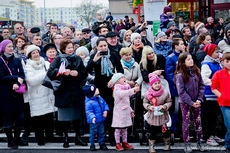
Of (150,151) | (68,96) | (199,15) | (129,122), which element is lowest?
(150,151)

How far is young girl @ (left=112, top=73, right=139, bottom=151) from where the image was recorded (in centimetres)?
721

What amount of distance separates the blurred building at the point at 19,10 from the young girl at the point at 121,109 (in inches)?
3970

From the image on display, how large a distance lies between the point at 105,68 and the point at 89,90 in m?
0.67

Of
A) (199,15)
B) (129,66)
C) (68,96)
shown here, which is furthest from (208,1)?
(68,96)

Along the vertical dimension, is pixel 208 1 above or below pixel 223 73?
above

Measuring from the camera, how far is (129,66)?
26.0 ft

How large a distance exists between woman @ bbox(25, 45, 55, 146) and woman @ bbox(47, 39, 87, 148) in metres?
0.35

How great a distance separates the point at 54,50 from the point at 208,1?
10543mm

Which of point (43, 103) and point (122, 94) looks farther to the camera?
point (43, 103)

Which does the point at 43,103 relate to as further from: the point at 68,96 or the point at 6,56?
the point at 6,56

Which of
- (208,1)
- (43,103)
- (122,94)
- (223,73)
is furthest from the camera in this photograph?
(208,1)

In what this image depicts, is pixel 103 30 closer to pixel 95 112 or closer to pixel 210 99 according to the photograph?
pixel 95 112

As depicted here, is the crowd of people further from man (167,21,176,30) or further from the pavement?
man (167,21,176,30)

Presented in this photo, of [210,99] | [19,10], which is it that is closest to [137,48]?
[210,99]
